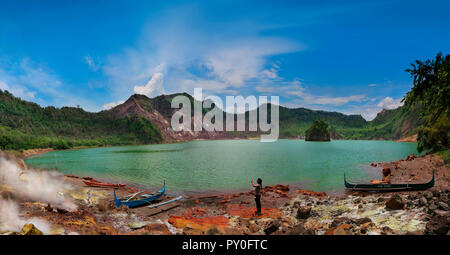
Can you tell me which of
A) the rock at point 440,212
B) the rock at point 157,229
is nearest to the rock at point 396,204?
the rock at point 440,212

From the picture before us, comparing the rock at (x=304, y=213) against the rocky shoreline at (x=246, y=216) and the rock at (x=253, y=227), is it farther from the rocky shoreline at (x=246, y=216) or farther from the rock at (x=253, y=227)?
the rock at (x=253, y=227)

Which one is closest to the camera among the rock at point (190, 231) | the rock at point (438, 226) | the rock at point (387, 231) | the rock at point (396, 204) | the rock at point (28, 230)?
the rock at point (438, 226)

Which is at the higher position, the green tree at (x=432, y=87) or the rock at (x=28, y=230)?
the green tree at (x=432, y=87)

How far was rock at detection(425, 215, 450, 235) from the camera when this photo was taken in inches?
271

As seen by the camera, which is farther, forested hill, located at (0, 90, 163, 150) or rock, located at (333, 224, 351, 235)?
forested hill, located at (0, 90, 163, 150)

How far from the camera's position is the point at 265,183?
27438mm

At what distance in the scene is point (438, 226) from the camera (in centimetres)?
711

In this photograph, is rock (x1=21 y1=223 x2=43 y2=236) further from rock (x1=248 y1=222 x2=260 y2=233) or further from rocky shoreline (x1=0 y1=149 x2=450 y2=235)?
rock (x1=248 y1=222 x2=260 y2=233)

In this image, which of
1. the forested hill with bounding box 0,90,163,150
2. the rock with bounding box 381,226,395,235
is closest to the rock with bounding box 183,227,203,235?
the rock with bounding box 381,226,395,235

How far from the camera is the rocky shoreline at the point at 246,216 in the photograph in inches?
346

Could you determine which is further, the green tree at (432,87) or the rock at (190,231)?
the green tree at (432,87)
